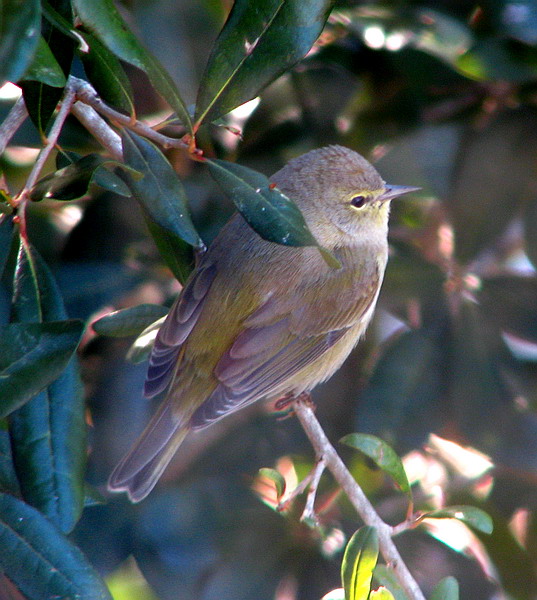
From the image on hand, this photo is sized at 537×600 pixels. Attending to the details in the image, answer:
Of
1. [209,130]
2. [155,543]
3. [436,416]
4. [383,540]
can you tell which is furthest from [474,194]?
[155,543]

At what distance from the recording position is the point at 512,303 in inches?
125

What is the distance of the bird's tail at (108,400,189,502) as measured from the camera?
8.59ft

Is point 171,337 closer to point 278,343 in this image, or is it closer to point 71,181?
point 278,343

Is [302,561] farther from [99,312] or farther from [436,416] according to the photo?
[99,312]

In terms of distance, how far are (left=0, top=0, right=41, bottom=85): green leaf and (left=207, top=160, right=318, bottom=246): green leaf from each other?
717 mm

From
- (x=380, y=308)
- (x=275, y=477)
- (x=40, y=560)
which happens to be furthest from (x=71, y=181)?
(x=380, y=308)

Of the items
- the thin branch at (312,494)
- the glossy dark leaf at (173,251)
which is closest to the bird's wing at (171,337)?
the glossy dark leaf at (173,251)

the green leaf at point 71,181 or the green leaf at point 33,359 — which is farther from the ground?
the green leaf at point 71,181

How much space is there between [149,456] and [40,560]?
3.20 ft

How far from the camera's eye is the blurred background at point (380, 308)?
9.63 feet

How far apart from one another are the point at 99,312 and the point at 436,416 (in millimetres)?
1407

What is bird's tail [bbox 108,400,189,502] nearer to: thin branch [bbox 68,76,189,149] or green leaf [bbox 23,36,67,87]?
thin branch [bbox 68,76,189,149]

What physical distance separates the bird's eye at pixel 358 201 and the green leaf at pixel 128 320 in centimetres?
109

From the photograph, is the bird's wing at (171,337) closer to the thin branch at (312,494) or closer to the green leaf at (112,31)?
the thin branch at (312,494)
